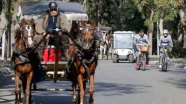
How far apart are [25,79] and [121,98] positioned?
477cm

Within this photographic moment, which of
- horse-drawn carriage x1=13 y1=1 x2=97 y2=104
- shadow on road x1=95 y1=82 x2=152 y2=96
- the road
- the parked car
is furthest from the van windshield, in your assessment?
horse-drawn carriage x1=13 y1=1 x2=97 y2=104

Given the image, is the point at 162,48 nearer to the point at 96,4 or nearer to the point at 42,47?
the point at 42,47

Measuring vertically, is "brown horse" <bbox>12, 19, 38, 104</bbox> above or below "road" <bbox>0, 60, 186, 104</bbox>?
above

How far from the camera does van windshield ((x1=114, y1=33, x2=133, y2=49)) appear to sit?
159 ft

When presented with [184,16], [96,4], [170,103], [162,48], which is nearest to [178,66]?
[184,16]

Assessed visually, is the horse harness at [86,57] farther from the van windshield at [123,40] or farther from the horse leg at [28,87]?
the van windshield at [123,40]

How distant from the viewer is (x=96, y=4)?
3420 inches

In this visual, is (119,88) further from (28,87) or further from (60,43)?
(28,87)

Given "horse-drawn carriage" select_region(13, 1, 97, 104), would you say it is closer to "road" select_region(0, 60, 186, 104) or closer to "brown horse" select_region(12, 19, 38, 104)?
"brown horse" select_region(12, 19, 38, 104)

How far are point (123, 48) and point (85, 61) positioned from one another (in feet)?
110

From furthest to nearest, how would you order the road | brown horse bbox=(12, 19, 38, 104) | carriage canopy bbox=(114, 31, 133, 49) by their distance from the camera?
carriage canopy bbox=(114, 31, 133, 49) < the road < brown horse bbox=(12, 19, 38, 104)

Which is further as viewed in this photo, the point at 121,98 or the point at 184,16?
the point at 184,16

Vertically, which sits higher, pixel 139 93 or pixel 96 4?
pixel 96 4

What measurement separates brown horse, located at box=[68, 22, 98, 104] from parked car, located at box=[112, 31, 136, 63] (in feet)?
102
